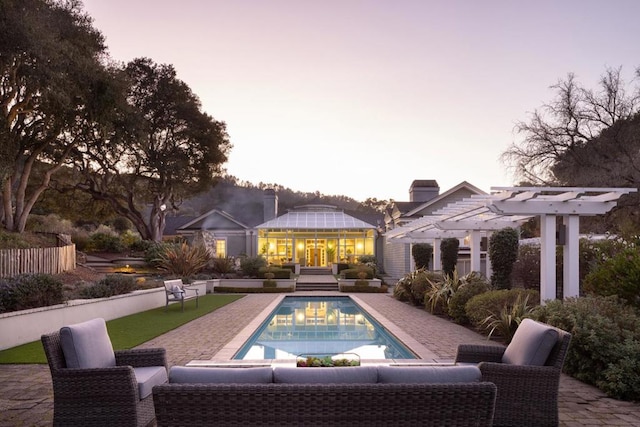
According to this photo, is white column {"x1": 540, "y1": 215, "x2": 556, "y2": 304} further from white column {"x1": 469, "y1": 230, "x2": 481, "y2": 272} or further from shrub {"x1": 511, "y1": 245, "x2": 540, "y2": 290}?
white column {"x1": 469, "y1": 230, "x2": 481, "y2": 272}

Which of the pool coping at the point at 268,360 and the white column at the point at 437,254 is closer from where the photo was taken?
the pool coping at the point at 268,360

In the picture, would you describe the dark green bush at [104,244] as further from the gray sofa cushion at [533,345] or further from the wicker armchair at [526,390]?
the wicker armchair at [526,390]

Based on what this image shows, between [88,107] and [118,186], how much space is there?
10853 millimetres

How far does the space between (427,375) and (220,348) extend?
5343mm

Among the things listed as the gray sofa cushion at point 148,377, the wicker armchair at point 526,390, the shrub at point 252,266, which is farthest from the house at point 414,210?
the gray sofa cushion at point 148,377

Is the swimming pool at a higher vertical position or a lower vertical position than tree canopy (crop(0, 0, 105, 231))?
lower

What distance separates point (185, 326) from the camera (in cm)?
1069

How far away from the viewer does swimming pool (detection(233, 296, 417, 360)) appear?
865 centimetres

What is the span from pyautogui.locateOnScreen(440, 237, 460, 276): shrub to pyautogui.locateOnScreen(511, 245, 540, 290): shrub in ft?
7.32

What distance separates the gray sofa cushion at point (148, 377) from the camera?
14.1ft

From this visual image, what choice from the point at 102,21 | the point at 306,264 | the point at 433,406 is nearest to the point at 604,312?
the point at 433,406

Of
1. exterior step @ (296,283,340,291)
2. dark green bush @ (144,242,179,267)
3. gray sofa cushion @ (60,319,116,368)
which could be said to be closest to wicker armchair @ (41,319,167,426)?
gray sofa cushion @ (60,319,116,368)

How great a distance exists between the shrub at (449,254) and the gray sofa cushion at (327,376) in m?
13.2

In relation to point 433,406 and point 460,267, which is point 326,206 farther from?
point 433,406
